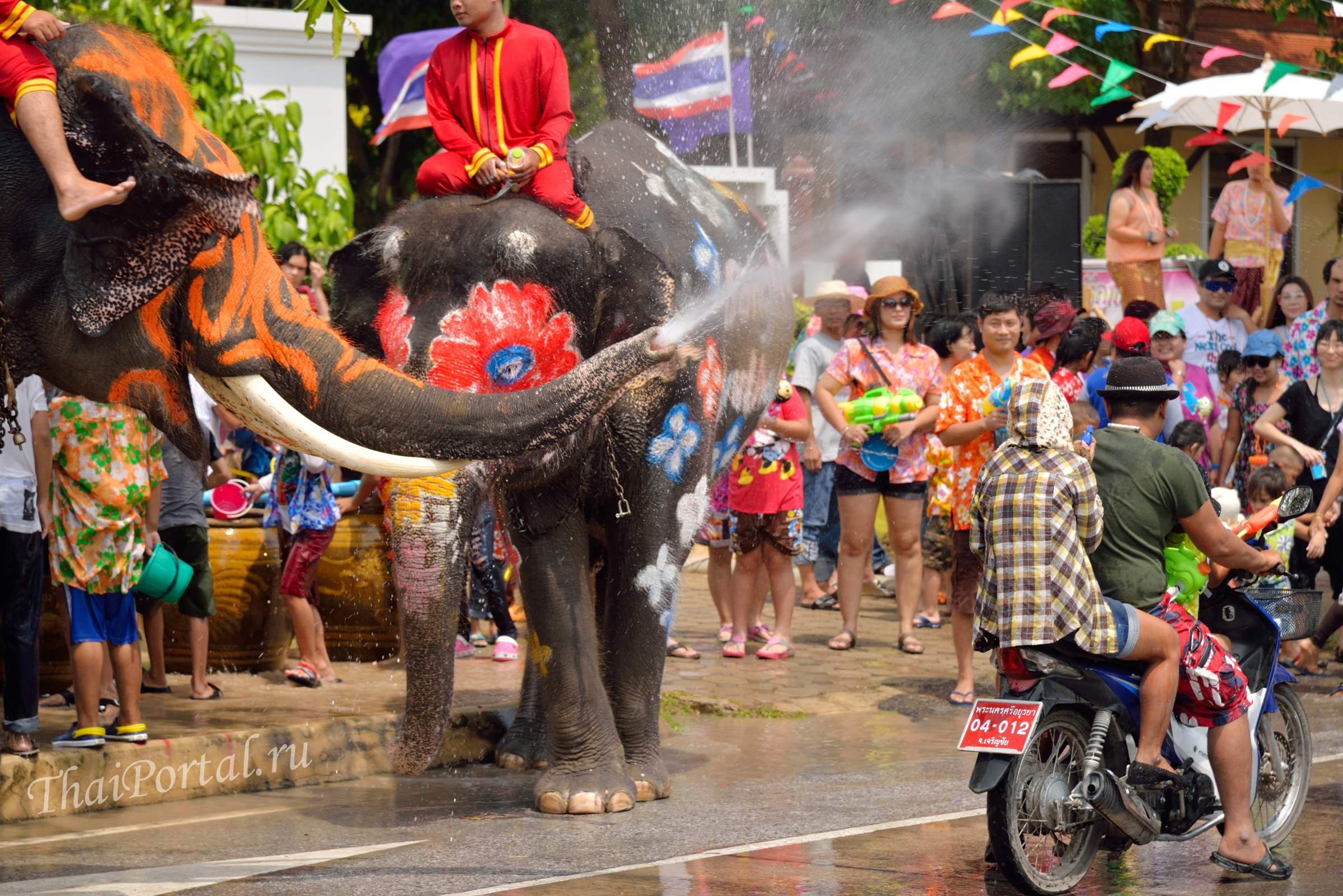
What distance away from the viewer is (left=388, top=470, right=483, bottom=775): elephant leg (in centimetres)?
616

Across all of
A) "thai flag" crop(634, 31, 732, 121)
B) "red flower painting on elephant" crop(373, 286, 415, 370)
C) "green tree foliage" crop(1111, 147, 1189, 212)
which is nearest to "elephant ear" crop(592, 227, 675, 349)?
"red flower painting on elephant" crop(373, 286, 415, 370)

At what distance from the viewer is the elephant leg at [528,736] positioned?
8.13 metres

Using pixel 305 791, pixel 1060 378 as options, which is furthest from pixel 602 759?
pixel 1060 378

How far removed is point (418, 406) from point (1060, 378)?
6.27 meters

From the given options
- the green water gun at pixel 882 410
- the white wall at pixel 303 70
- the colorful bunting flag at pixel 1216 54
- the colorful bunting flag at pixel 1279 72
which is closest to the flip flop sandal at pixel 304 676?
the green water gun at pixel 882 410

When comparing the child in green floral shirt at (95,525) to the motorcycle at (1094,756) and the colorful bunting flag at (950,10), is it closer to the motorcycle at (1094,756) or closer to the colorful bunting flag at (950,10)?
the motorcycle at (1094,756)

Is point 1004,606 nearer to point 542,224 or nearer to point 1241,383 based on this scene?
point 542,224

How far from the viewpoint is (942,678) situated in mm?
10297

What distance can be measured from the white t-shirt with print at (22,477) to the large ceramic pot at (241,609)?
2.41 metres

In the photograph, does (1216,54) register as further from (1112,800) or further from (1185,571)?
(1112,800)

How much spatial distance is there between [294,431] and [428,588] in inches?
70.2

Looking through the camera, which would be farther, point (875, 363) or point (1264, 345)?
point (1264, 345)

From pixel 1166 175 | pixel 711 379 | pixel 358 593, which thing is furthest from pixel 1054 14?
pixel 1166 175

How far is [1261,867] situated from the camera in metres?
6.10
